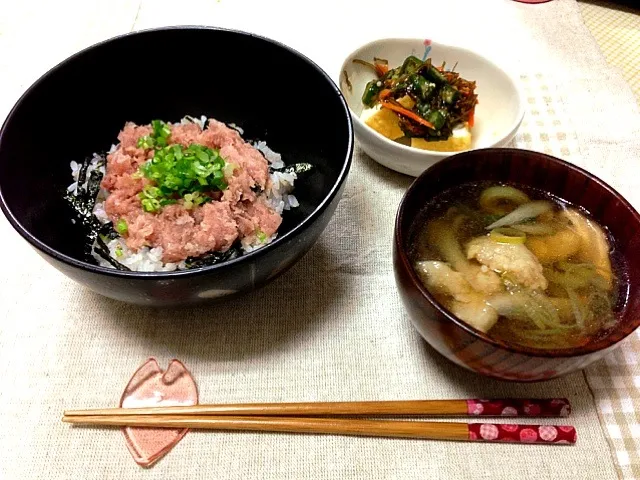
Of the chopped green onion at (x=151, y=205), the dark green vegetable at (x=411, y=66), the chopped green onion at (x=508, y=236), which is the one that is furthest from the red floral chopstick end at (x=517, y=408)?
the dark green vegetable at (x=411, y=66)

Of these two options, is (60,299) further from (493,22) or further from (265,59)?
(493,22)

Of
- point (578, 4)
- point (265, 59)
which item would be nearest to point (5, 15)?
point (265, 59)

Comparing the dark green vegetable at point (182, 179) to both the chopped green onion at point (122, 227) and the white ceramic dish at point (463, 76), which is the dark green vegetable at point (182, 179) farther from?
the white ceramic dish at point (463, 76)

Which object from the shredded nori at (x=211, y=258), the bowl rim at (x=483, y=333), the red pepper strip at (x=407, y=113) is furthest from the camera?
the red pepper strip at (x=407, y=113)

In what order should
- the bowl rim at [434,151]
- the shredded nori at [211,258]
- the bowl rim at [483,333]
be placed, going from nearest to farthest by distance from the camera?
the bowl rim at [483,333]
the shredded nori at [211,258]
the bowl rim at [434,151]

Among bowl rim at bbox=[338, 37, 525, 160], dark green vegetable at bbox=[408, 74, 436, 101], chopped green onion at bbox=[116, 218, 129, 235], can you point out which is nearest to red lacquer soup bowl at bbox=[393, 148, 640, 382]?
bowl rim at bbox=[338, 37, 525, 160]

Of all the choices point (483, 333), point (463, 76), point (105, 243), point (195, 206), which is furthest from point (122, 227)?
point (463, 76)
